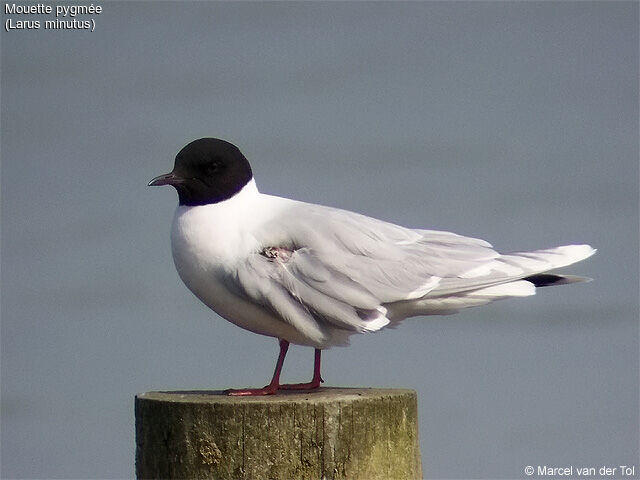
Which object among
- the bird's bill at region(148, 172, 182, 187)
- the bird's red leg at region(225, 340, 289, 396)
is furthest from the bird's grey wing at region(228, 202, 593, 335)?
the bird's bill at region(148, 172, 182, 187)

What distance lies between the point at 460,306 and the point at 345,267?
60cm

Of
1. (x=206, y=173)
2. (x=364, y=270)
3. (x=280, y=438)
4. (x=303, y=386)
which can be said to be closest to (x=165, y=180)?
(x=206, y=173)

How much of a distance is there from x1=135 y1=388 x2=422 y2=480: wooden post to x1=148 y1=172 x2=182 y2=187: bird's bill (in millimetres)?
1148

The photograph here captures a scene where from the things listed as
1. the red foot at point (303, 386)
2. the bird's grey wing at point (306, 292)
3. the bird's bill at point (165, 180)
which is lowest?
the red foot at point (303, 386)

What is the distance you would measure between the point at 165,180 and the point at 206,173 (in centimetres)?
19

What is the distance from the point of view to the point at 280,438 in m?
3.54

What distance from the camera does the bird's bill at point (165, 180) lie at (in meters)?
4.52

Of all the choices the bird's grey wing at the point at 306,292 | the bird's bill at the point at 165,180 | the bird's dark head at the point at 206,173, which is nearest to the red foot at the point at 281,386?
the bird's grey wing at the point at 306,292

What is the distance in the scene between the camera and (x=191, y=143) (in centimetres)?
459

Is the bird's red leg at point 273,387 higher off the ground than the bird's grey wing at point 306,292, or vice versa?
the bird's grey wing at point 306,292

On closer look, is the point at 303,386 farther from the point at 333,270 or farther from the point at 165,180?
the point at 165,180

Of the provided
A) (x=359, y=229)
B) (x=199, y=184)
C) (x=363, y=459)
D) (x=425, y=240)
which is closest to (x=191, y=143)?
(x=199, y=184)

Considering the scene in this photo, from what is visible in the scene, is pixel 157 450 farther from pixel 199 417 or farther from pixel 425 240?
pixel 425 240

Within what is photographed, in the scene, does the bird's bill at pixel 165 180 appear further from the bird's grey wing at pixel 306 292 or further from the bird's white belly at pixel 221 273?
the bird's grey wing at pixel 306 292
